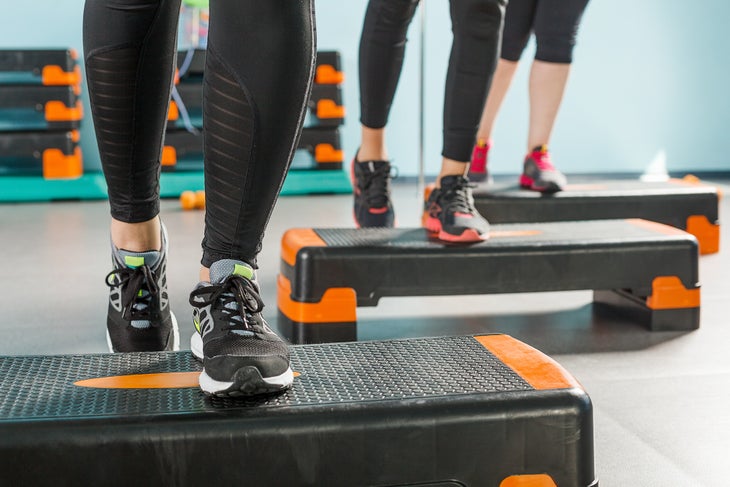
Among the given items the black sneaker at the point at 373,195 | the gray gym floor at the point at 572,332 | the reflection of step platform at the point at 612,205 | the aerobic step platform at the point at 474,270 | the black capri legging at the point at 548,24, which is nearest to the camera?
the gray gym floor at the point at 572,332

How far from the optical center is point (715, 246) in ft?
8.71

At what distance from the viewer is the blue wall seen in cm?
453

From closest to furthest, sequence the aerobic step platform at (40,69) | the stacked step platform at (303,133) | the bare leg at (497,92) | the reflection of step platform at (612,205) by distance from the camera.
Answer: the reflection of step platform at (612,205), the bare leg at (497,92), the aerobic step platform at (40,69), the stacked step platform at (303,133)

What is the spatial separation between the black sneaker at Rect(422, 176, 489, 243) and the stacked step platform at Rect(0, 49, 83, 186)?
8.13ft

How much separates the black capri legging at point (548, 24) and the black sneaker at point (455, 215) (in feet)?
2.99

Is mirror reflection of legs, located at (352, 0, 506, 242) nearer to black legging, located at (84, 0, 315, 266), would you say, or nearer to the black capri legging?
the black capri legging

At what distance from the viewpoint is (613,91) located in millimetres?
4691

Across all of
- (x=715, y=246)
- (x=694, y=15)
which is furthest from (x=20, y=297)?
(x=694, y=15)

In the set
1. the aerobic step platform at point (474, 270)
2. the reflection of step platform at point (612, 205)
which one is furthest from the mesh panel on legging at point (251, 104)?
the reflection of step platform at point (612, 205)

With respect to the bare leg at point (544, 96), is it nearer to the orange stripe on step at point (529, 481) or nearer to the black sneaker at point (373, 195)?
the black sneaker at point (373, 195)

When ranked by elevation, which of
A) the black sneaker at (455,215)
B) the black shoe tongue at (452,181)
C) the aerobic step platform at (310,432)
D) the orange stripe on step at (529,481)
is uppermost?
the black shoe tongue at (452,181)

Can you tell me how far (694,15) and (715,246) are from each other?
8.00ft

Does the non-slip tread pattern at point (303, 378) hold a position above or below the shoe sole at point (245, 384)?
below

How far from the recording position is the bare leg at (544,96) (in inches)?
107
